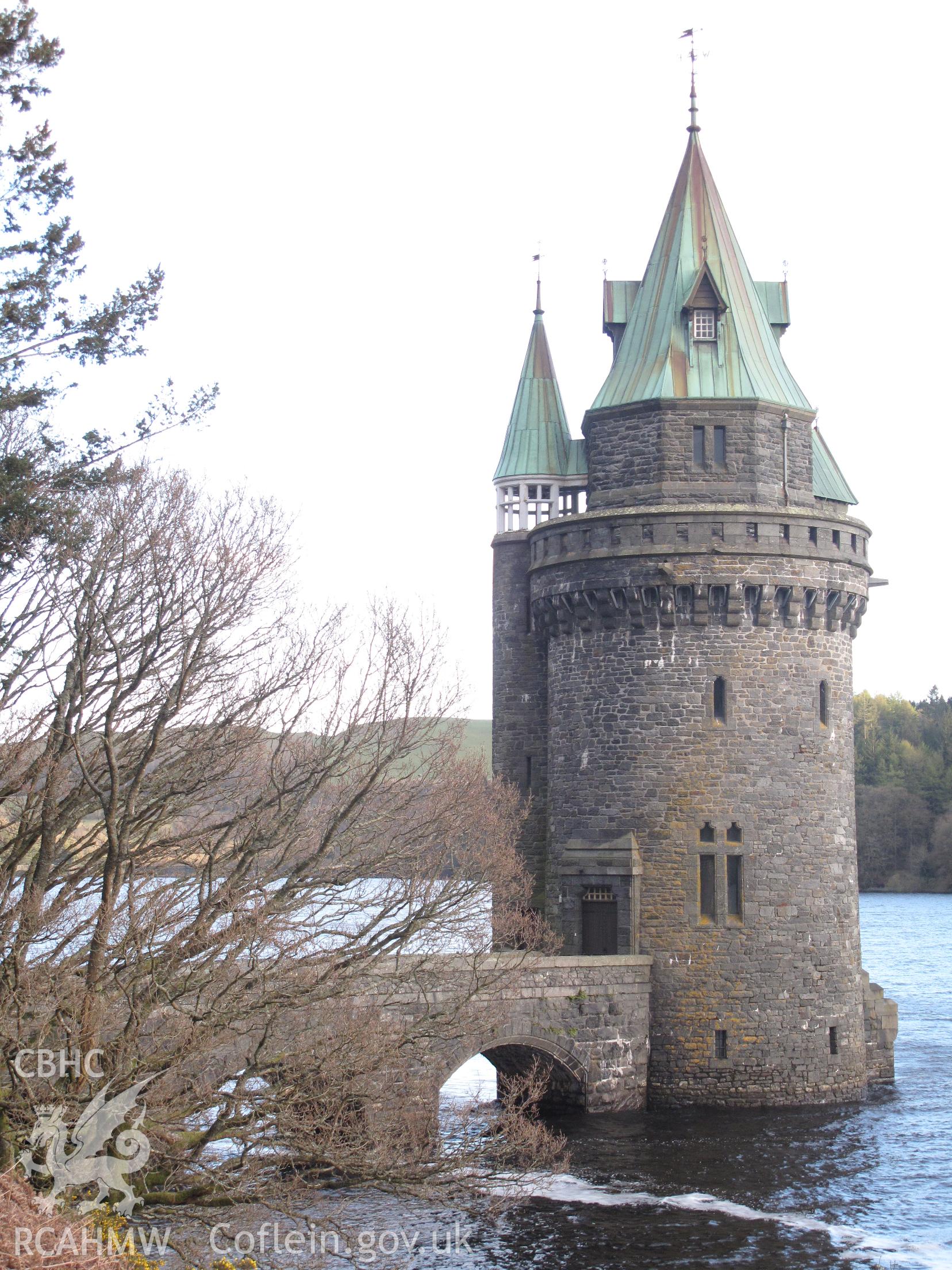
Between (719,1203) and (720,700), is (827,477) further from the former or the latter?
(719,1203)

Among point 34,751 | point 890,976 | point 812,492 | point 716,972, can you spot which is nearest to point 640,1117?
point 716,972

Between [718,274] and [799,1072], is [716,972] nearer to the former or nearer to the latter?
[799,1072]

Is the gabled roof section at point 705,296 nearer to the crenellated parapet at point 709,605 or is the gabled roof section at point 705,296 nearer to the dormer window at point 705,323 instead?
the dormer window at point 705,323

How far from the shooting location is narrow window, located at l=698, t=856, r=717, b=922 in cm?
3152

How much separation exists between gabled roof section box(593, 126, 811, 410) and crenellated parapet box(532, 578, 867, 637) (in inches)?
167

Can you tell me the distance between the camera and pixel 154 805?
17922mm

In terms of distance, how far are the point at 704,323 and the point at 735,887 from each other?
40.5 feet

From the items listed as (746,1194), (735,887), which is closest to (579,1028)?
(735,887)

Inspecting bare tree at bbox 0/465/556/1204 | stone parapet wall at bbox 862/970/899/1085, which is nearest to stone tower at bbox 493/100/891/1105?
stone parapet wall at bbox 862/970/899/1085

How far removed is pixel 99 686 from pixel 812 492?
20.7 metres

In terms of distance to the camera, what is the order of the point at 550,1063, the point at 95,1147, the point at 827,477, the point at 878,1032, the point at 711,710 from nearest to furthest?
1. the point at 95,1147
2. the point at 550,1063
3. the point at 711,710
4. the point at 878,1032
5. the point at 827,477

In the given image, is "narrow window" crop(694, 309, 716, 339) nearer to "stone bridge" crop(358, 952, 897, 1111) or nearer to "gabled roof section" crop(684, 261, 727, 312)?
"gabled roof section" crop(684, 261, 727, 312)

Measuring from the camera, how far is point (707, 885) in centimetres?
3161

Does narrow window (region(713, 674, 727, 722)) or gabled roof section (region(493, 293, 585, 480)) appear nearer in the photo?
narrow window (region(713, 674, 727, 722))
